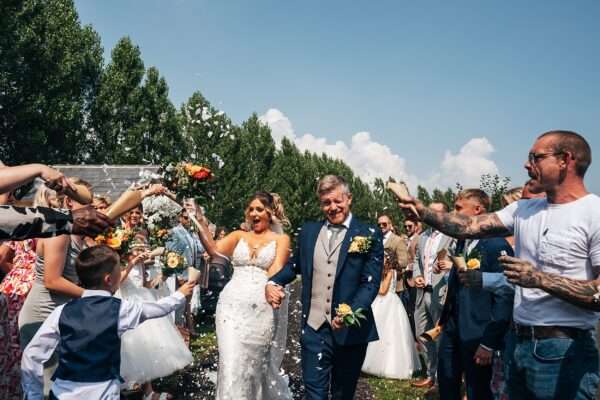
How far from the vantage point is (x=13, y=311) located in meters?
4.77

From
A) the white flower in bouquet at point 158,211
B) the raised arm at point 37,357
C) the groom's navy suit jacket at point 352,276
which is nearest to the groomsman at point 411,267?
the groom's navy suit jacket at point 352,276

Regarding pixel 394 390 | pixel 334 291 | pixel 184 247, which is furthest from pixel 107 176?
pixel 334 291

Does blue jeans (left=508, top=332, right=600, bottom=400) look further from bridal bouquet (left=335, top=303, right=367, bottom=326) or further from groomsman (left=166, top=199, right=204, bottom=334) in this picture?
groomsman (left=166, top=199, right=204, bottom=334)

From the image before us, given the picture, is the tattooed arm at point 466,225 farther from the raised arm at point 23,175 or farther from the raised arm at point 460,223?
the raised arm at point 23,175

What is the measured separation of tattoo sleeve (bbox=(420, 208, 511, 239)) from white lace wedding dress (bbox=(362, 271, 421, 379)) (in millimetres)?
5268

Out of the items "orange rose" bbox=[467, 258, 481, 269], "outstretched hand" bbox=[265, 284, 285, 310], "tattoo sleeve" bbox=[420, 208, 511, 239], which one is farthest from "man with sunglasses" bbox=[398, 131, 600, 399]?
"outstretched hand" bbox=[265, 284, 285, 310]

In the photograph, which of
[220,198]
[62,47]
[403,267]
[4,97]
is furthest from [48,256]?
[220,198]

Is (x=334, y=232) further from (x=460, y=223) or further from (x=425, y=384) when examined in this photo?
(x=425, y=384)

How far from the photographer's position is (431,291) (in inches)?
317

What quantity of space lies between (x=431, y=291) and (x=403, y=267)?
2.51 m

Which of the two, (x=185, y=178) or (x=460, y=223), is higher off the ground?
(x=185, y=178)

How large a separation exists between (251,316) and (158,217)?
64.0 inches

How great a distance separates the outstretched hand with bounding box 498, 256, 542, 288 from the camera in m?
3.08

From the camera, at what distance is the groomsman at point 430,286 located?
7.50 metres
